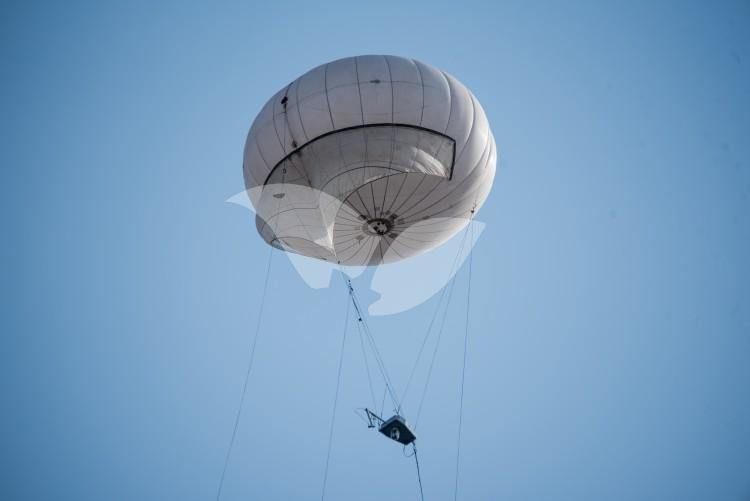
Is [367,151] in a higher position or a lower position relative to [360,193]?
higher

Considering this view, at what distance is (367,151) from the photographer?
8.67 meters

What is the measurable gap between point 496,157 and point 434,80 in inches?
84.3

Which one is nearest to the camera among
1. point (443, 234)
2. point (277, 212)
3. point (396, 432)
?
point (396, 432)

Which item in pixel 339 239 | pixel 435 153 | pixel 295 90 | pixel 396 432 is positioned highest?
pixel 295 90

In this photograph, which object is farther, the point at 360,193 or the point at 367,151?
the point at 360,193

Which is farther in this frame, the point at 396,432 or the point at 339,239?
the point at 339,239

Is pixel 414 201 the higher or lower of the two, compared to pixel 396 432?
higher

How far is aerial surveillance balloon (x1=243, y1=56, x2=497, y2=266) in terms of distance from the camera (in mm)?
8641

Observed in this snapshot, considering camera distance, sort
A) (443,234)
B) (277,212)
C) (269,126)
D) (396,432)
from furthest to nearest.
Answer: (443,234)
(277,212)
(269,126)
(396,432)

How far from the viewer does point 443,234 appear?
10.9 metres

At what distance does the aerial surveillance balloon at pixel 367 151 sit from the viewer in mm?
8641

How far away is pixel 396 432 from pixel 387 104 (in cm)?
565

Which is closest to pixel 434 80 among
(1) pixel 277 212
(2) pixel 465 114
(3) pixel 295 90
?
(2) pixel 465 114

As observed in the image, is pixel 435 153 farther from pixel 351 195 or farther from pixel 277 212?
pixel 277 212
